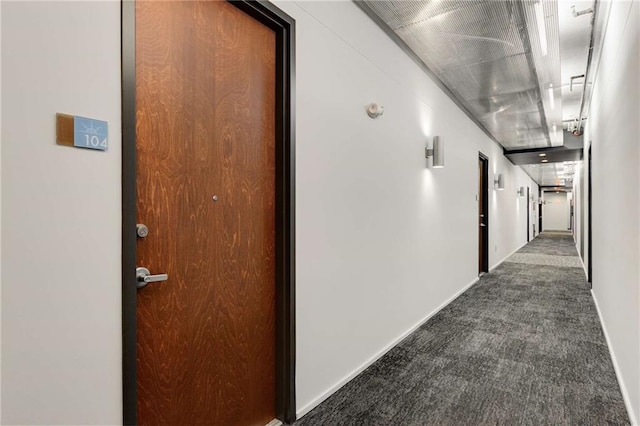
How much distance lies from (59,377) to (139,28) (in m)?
1.21

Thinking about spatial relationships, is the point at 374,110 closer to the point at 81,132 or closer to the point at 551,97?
the point at 81,132

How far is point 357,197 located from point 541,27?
2.04 m

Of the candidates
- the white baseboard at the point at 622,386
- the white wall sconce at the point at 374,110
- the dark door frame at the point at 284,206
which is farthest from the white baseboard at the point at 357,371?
the white wall sconce at the point at 374,110

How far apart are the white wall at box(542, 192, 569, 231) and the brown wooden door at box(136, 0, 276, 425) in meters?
24.5

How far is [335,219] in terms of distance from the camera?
2.27 meters

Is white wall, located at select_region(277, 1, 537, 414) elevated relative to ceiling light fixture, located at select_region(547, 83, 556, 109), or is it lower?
lower

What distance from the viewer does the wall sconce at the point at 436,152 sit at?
3.66 meters

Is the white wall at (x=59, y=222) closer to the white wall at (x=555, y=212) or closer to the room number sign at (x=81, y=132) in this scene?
the room number sign at (x=81, y=132)

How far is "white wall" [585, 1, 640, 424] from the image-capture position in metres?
1.82

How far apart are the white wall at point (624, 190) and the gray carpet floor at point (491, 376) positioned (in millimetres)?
213

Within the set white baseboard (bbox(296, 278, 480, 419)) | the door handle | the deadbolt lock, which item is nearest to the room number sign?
the deadbolt lock

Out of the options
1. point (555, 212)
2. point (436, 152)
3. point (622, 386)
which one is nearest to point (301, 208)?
point (436, 152)

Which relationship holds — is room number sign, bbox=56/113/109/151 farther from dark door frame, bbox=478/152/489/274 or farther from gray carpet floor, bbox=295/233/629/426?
dark door frame, bbox=478/152/489/274

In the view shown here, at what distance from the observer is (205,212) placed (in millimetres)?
1555
